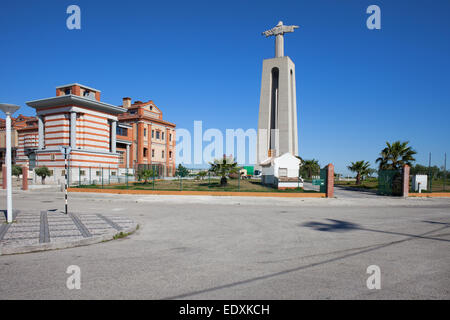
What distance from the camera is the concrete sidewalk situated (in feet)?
21.0

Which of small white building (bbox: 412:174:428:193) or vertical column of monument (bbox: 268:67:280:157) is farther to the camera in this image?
vertical column of monument (bbox: 268:67:280:157)

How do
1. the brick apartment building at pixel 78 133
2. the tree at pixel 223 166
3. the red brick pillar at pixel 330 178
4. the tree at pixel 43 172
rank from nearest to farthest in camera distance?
the red brick pillar at pixel 330 178 → the tree at pixel 223 166 → the tree at pixel 43 172 → the brick apartment building at pixel 78 133

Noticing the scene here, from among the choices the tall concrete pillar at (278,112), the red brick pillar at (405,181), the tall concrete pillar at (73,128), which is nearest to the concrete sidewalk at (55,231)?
the tall concrete pillar at (73,128)

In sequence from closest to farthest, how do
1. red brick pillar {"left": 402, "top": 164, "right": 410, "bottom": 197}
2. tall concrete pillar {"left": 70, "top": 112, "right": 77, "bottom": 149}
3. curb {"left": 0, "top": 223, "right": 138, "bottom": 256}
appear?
curb {"left": 0, "top": 223, "right": 138, "bottom": 256} < red brick pillar {"left": 402, "top": 164, "right": 410, "bottom": 197} < tall concrete pillar {"left": 70, "top": 112, "right": 77, "bottom": 149}

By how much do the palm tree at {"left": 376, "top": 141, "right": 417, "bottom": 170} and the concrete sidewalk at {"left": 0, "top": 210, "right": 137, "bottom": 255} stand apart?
1169 inches

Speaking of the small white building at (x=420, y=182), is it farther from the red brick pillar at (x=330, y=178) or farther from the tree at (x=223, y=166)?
the tree at (x=223, y=166)

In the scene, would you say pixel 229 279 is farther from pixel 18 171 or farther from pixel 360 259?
pixel 18 171

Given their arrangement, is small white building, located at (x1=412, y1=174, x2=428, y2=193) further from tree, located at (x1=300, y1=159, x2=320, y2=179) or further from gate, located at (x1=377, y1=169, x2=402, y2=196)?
tree, located at (x1=300, y1=159, x2=320, y2=179)

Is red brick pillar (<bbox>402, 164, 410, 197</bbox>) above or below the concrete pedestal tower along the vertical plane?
below

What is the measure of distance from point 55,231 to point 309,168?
51.9m

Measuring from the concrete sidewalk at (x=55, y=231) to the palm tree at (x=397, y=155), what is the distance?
2969 centimetres

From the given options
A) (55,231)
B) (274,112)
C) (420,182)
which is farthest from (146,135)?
(55,231)

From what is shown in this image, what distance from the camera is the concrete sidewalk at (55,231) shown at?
6414mm

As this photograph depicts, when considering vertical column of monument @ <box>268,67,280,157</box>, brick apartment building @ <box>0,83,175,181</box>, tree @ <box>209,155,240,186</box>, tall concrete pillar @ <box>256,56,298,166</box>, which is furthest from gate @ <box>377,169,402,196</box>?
vertical column of monument @ <box>268,67,280,157</box>
